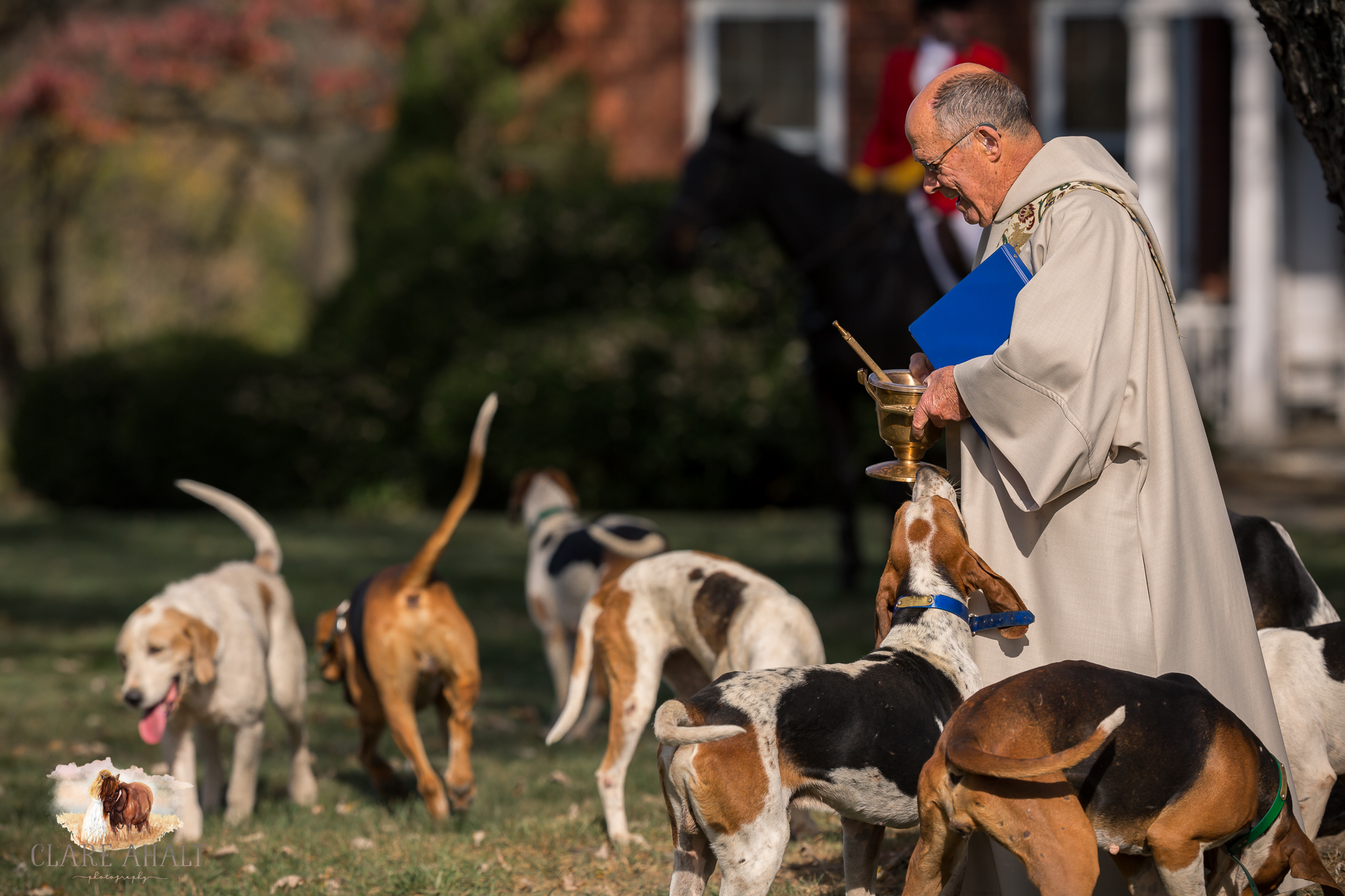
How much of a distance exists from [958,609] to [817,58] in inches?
Answer: 568

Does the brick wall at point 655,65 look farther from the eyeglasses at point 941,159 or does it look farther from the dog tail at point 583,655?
the eyeglasses at point 941,159

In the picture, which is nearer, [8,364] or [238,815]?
[238,815]

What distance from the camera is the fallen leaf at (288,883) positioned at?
14.4 ft

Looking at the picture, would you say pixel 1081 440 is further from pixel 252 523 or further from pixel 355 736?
pixel 355 736

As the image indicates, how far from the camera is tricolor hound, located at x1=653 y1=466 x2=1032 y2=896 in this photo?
126 inches

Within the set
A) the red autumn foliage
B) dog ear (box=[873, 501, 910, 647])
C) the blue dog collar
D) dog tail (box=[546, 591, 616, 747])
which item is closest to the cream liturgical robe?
the blue dog collar

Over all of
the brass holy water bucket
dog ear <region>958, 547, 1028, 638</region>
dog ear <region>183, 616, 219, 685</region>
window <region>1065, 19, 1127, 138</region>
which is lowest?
dog ear <region>183, 616, 219, 685</region>

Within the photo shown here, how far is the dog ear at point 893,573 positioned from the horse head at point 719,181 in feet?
19.5

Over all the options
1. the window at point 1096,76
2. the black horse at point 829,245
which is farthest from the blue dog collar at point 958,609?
the window at point 1096,76

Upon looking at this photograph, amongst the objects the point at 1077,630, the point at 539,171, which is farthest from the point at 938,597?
the point at 539,171

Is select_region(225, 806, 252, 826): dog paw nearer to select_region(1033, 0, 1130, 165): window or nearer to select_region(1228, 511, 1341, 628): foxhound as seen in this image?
select_region(1228, 511, 1341, 628): foxhound

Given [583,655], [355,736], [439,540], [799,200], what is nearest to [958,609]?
[583,655]

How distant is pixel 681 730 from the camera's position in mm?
3150

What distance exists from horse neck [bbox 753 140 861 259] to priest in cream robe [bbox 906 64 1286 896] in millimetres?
5414
